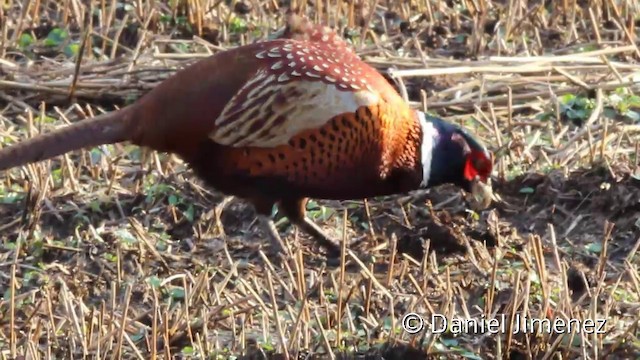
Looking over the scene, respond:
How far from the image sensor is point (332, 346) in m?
4.67

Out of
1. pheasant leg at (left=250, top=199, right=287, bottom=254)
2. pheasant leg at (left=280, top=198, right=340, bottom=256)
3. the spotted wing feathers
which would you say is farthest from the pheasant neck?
pheasant leg at (left=250, top=199, right=287, bottom=254)

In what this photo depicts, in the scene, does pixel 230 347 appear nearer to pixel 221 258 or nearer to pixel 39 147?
pixel 221 258

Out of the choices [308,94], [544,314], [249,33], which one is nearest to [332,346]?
[544,314]

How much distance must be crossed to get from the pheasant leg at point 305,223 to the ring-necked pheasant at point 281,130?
0.06m

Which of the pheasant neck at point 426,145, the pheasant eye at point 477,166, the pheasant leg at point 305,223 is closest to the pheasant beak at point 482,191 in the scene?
the pheasant eye at point 477,166

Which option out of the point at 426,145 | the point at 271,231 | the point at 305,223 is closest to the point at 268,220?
the point at 271,231

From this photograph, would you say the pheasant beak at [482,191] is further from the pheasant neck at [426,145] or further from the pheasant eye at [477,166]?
the pheasant neck at [426,145]

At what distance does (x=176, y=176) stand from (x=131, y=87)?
991 millimetres

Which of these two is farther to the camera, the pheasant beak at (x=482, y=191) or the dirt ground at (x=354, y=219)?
the pheasant beak at (x=482, y=191)

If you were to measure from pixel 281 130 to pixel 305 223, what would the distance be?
54 cm

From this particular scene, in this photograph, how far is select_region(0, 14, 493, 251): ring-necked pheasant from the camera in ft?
17.9

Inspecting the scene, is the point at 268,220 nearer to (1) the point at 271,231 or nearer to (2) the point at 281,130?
(1) the point at 271,231

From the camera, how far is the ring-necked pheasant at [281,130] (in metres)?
5.45

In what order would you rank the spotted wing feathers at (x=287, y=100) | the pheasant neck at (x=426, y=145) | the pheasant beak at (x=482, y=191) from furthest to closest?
the pheasant beak at (x=482, y=191) → the pheasant neck at (x=426, y=145) → the spotted wing feathers at (x=287, y=100)
